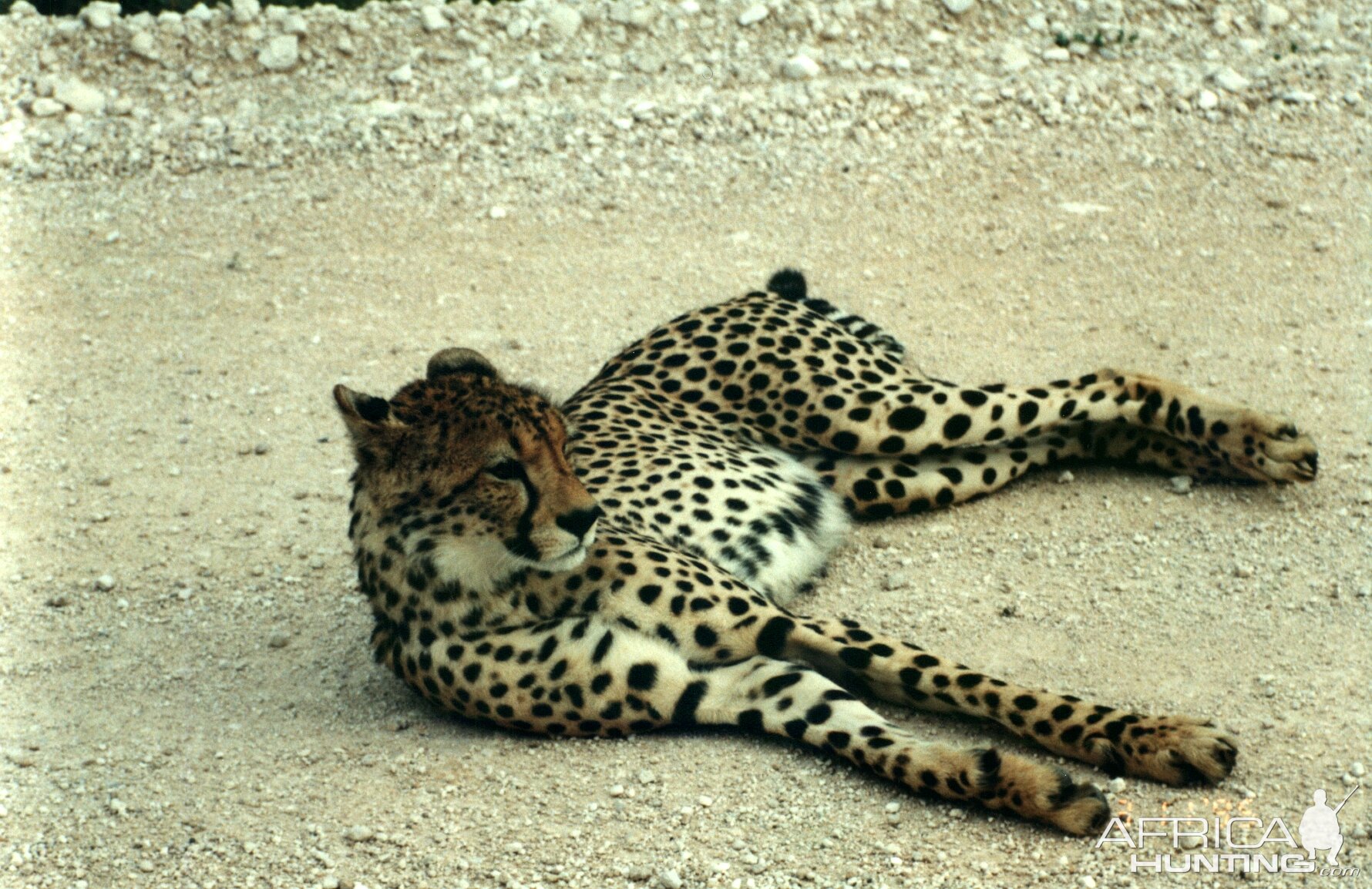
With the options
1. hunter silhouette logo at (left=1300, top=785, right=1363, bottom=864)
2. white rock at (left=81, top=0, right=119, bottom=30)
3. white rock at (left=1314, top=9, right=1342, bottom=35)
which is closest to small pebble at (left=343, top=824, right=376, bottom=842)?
hunter silhouette logo at (left=1300, top=785, right=1363, bottom=864)

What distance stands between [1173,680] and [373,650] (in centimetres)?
186

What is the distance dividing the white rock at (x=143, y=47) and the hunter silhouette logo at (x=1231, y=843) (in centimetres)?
668

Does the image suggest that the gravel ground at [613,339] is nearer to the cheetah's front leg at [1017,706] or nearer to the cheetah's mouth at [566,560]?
the cheetah's front leg at [1017,706]

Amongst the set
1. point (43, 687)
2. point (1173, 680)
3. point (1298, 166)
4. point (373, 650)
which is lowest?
point (43, 687)

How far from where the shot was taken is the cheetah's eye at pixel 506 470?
322cm

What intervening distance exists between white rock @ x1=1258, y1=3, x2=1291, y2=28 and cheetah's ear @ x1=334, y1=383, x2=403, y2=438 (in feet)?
20.4

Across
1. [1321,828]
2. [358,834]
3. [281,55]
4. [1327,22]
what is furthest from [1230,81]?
[358,834]

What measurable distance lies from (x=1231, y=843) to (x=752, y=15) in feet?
19.6

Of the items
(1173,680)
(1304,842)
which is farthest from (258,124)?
(1304,842)

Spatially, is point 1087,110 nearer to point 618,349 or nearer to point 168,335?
point 618,349

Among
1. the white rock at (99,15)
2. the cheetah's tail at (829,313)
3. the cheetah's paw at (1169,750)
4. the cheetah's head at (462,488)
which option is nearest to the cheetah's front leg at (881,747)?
the cheetah's paw at (1169,750)

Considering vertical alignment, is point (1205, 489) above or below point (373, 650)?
above

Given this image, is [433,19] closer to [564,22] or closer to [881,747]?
[564,22]

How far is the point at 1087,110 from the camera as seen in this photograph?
7309mm
